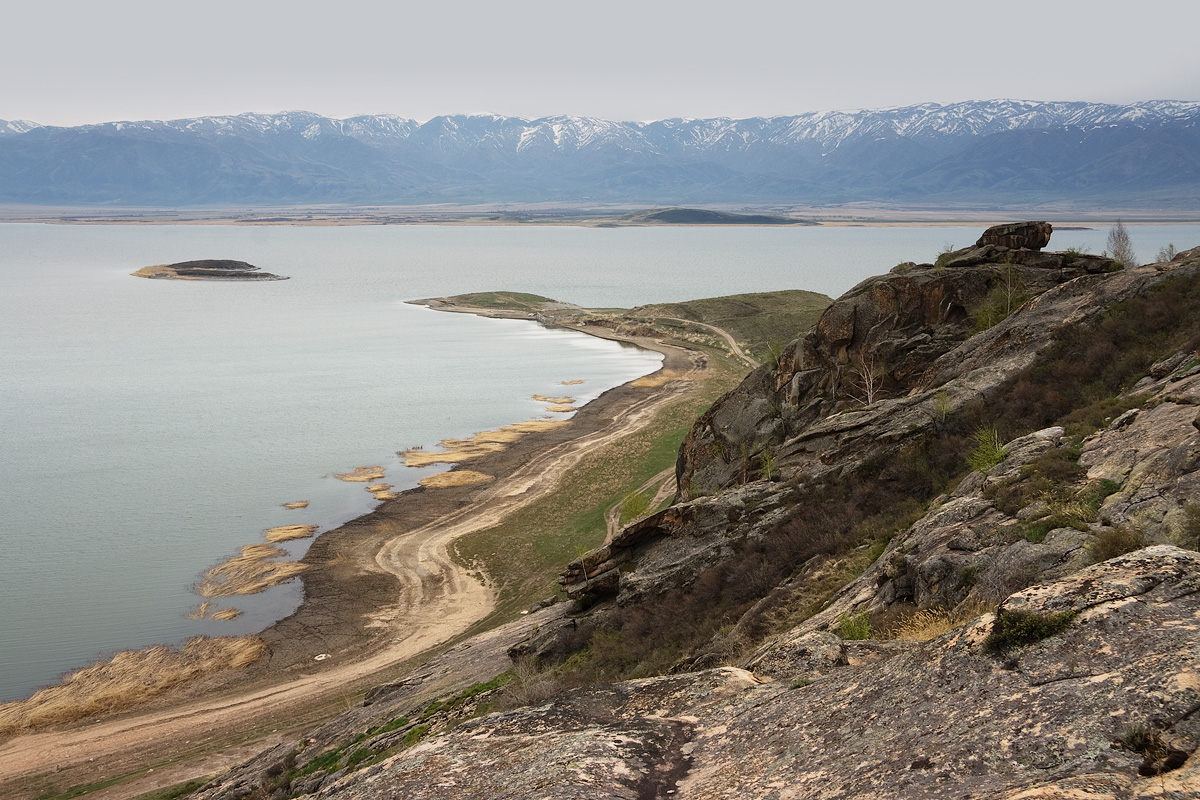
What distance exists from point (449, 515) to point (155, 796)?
23.8 meters

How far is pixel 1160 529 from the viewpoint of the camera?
1069 centimetres

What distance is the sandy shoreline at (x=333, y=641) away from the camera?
24.8 meters

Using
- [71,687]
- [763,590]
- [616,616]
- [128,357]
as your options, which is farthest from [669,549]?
[128,357]

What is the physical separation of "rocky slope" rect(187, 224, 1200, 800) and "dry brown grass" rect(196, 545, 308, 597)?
14.8 meters

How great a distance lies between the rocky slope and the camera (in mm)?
7359

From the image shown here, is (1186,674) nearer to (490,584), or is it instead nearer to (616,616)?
(616,616)

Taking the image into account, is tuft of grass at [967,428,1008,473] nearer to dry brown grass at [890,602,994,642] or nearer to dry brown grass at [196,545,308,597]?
dry brown grass at [890,602,994,642]

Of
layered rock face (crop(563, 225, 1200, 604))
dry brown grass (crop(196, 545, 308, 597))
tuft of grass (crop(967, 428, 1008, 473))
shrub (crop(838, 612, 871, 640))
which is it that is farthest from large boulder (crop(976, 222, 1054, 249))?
dry brown grass (crop(196, 545, 308, 597))

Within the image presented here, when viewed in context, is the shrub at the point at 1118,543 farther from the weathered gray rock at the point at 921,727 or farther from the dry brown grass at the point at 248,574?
the dry brown grass at the point at 248,574

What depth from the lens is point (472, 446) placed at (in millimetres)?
58469

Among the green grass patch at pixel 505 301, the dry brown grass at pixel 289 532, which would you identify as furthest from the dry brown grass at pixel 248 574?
the green grass patch at pixel 505 301

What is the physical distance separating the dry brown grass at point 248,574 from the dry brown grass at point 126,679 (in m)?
4.57

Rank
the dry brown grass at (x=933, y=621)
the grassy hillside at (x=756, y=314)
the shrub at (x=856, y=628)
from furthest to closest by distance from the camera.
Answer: the grassy hillside at (x=756, y=314)
the shrub at (x=856, y=628)
the dry brown grass at (x=933, y=621)

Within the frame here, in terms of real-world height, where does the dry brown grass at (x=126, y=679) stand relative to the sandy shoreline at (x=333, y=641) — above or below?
below
